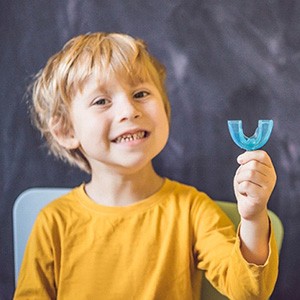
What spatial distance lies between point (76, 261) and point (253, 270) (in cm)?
40

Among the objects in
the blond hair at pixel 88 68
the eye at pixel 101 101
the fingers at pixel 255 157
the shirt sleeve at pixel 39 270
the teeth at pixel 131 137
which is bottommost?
the shirt sleeve at pixel 39 270

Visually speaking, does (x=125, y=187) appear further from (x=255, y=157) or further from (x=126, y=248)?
(x=255, y=157)

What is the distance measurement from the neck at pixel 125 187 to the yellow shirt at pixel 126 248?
0.7 inches

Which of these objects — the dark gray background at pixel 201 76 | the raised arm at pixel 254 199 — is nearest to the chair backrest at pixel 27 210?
the dark gray background at pixel 201 76

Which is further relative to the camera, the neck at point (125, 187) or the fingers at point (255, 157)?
the neck at point (125, 187)

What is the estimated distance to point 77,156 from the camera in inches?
52.0

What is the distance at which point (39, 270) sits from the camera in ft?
4.09

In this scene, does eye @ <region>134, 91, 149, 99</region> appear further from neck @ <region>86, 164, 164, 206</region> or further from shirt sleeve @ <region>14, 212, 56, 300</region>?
shirt sleeve @ <region>14, 212, 56, 300</region>

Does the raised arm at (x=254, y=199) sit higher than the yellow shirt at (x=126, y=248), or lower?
higher

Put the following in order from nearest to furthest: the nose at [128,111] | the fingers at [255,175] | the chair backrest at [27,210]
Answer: the fingers at [255,175], the nose at [128,111], the chair backrest at [27,210]

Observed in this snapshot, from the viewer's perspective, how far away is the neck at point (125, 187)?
1241mm

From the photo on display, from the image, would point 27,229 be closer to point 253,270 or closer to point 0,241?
point 0,241

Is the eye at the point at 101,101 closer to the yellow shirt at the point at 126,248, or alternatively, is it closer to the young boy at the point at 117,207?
the young boy at the point at 117,207

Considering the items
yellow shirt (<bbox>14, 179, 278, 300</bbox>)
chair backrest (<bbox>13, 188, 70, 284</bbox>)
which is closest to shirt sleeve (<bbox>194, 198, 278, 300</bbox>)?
yellow shirt (<bbox>14, 179, 278, 300</bbox>)
